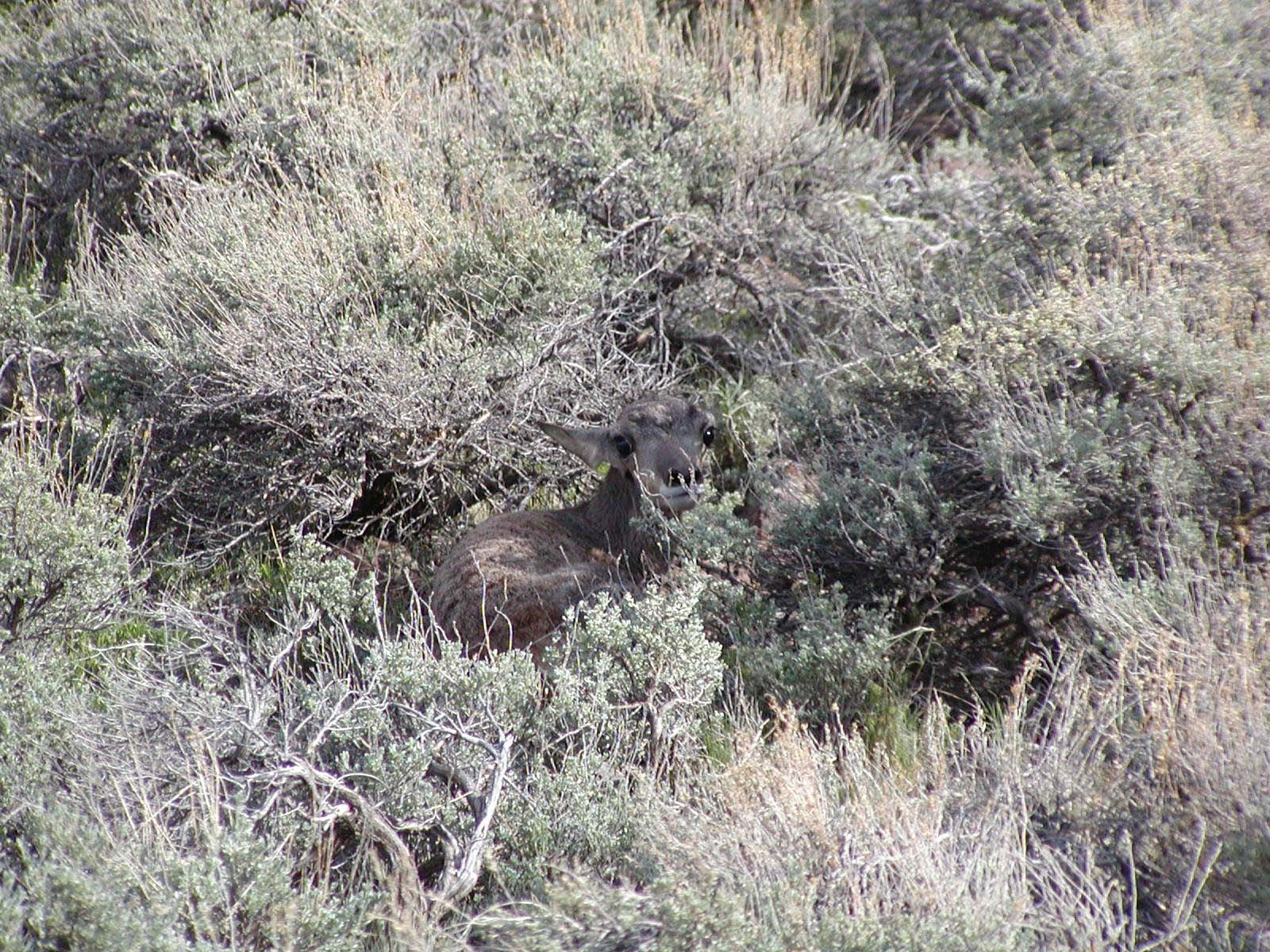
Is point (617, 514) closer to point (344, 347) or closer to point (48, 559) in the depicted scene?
point (344, 347)

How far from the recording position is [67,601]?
222 inches

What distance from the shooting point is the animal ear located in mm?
6820

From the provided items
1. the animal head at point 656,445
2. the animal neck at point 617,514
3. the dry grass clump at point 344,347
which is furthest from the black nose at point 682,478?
the dry grass clump at point 344,347

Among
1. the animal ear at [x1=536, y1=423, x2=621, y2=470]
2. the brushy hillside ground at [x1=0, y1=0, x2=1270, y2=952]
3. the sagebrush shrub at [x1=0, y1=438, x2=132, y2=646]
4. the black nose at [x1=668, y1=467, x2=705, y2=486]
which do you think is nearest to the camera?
the brushy hillside ground at [x1=0, y1=0, x2=1270, y2=952]

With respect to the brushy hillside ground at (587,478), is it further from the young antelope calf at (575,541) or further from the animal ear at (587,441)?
the animal ear at (587,441)

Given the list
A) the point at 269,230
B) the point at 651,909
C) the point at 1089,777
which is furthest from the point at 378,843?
the point at 269,230

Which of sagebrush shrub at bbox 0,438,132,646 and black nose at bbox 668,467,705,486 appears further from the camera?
black nose at bbox 668,467,705,486

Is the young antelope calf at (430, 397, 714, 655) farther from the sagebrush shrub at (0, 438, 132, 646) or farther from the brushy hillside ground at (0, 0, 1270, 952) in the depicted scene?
the sagebrush shrub at (0, 438, 132, 646)

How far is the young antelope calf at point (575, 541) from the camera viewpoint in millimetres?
5859

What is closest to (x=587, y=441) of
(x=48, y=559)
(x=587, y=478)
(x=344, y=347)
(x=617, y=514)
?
(x=617, y=514)

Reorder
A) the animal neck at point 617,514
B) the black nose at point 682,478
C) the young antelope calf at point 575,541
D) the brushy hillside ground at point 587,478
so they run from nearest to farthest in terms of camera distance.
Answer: the brushy hillside ground at point 587,478
the young antelope calf at point 575,541
the black nose at point 682,478
the animal neck at point 617,514

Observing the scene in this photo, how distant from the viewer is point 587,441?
270 inches

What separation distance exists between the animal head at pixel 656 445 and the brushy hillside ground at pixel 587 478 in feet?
1.27

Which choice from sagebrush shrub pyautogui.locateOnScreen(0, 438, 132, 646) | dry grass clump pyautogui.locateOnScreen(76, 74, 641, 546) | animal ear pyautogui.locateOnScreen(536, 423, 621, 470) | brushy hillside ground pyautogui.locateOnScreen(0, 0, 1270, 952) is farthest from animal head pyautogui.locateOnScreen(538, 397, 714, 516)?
sagebrush shrub pyautogui.locateOnScreen(0, 438, 132, 646)
